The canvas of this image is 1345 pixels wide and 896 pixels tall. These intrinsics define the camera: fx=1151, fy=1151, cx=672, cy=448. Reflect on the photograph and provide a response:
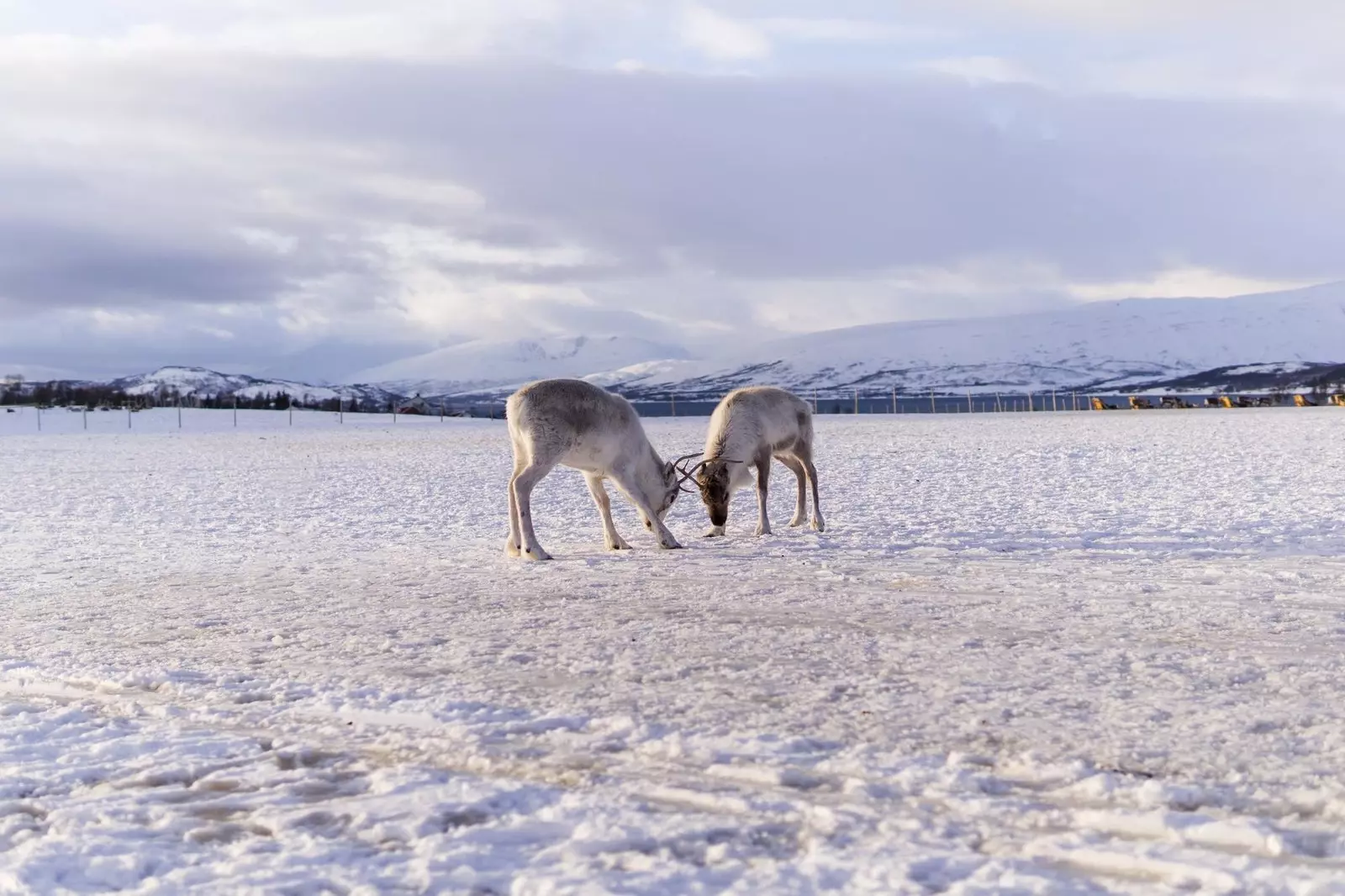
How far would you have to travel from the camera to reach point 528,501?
10.6 metres

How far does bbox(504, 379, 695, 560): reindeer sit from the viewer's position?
35.6ft

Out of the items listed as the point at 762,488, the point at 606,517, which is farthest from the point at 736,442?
the point at 606,517

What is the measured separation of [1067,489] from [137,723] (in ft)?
42.8

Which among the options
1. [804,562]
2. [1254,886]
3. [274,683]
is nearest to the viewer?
[1254,886]

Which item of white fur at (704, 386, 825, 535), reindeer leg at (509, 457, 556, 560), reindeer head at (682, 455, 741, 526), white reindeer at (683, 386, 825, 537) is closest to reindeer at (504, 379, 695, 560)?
reindeer leg at (509, 457, 556, 560)

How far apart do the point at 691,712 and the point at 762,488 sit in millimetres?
7743

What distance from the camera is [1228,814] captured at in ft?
12.6

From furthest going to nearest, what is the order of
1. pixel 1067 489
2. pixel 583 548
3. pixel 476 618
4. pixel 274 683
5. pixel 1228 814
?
pixel 1067 489
pixel 583 548
pixel 476 618
pixel 274 683
pixel 1228 814

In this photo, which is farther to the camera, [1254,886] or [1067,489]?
[1067,489]

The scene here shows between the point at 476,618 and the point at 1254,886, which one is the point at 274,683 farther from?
the point at 1254,886

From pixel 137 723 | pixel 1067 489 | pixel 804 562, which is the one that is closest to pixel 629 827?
pixel 137 723

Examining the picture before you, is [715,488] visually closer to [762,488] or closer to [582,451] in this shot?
[762,488]

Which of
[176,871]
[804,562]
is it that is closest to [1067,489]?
[804,562]

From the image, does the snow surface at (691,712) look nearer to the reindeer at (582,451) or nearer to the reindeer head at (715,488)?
the reindeer head at (715,488)
